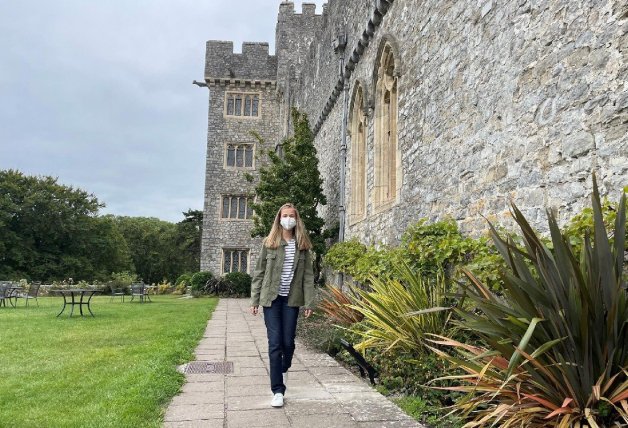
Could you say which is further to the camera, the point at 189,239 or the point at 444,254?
the point at 189,239

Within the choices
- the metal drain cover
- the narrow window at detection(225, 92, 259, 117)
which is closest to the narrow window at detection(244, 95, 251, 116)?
the narrow window at detection(225, 92, 259, 117)

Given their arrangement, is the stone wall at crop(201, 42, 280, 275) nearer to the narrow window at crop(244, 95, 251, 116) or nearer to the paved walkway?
the narrow window at crop(244, 95, 251, 116)

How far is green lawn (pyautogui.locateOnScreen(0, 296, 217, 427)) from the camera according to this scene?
3.70 metres

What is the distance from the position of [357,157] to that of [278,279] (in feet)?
25.8

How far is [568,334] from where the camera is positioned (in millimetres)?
2656

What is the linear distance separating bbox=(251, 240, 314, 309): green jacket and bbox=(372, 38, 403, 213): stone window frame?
4.51m

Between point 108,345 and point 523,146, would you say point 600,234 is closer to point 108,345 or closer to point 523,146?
point 523,146

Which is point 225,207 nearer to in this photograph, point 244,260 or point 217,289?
point 244,260

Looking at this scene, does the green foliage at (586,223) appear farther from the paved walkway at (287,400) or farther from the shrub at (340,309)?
the shrub at (340,309)

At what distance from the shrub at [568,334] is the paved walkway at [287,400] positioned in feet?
3.29

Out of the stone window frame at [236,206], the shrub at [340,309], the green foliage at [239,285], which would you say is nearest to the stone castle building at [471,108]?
the shrub at [340,309]

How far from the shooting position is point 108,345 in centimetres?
745

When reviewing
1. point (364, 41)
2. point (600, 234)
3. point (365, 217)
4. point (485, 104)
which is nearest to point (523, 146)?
point (485, 104)

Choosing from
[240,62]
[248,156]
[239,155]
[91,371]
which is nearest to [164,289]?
[239,155]
